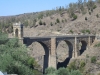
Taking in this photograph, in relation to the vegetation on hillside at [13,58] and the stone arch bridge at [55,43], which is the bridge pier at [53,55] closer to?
the stone arch bridge at [55,43]

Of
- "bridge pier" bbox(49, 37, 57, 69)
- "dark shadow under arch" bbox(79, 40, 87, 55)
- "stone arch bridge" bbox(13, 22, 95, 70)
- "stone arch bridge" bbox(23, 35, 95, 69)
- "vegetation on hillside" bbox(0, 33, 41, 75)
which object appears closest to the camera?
"vegetation on hillside" bbox(0, 33, 41, 75)

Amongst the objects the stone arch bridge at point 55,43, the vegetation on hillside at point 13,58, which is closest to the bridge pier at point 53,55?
the stone arch bridge at point 55,43

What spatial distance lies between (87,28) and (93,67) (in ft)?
60.4

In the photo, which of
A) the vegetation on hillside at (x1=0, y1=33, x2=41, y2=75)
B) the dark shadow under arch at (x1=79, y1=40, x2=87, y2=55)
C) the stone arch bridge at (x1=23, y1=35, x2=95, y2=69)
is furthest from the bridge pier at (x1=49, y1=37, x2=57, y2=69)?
the vegetation on hillside at (x1=0, y1=33, x2=41, y2=75)

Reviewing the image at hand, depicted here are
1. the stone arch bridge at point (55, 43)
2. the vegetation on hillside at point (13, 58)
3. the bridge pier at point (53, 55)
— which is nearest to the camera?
the vegetation on hillside at point (13, 58)

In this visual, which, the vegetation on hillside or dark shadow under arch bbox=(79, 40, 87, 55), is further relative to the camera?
dark shadow under arch bbox=(79, 40, 87, 55)

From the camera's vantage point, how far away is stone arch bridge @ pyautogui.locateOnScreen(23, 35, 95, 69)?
40.3m

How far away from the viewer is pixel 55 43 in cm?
4234

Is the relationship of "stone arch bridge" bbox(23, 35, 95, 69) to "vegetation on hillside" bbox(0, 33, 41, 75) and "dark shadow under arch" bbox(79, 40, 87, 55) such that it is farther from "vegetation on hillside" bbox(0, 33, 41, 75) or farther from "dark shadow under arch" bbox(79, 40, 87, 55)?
"vegetation on hillside" bbox(0, 33, 41, 75)

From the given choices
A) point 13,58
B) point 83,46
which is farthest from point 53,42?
point 13,58

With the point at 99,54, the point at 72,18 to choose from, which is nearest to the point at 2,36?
the point at 99,54

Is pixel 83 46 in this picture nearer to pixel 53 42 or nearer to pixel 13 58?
pixel 53 42

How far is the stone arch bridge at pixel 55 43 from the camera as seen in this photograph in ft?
132

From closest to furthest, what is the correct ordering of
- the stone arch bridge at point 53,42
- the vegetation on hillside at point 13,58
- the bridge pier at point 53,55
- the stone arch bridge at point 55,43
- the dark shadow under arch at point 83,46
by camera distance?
the vegetation on hillside at point 13,58 → the stone arch bridge at point 53,42 → the stone arch bridge at point 55,43 → the bridge pier at point 53,55 → the dark shadow under arch at point 83,46
